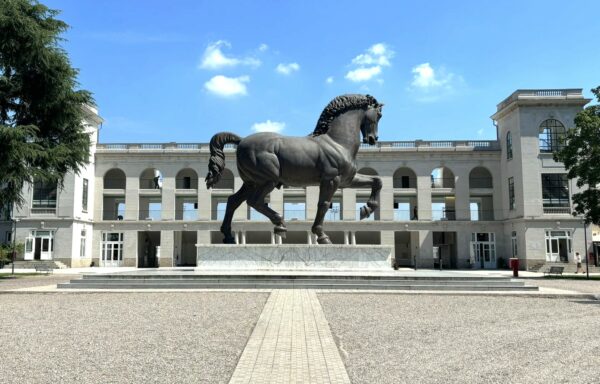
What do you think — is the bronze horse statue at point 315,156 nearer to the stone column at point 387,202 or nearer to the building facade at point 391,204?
the building facade at point 391,204

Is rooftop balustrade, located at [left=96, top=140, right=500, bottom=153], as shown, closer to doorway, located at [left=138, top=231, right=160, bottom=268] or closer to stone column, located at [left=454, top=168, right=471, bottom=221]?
stone column, located at [left=454, top=168, right=471, bottom=221]

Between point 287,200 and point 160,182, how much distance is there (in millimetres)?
12820

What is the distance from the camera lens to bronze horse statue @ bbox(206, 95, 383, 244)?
14602 millimetres

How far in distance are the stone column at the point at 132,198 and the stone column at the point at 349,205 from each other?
19.1 metres

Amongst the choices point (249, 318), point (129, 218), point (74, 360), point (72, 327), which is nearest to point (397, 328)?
point (249, 318)

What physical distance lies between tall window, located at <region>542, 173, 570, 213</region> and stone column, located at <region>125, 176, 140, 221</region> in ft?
117

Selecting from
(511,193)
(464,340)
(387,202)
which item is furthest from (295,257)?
(511,193)

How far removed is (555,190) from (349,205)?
17.2 meters

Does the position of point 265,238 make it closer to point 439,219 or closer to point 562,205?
point 439,219

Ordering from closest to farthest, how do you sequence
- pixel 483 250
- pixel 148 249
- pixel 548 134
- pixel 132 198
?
pixel 548 134
pixel 483 250
pixel 132 198
pixel 148 249

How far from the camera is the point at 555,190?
135ft

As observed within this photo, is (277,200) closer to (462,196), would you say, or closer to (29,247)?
(462,196)

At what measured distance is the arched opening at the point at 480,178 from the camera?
49.9 meters

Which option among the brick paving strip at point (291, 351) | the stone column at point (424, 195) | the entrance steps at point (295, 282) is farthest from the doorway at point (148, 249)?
the brick paving strip at point (291, 351)
